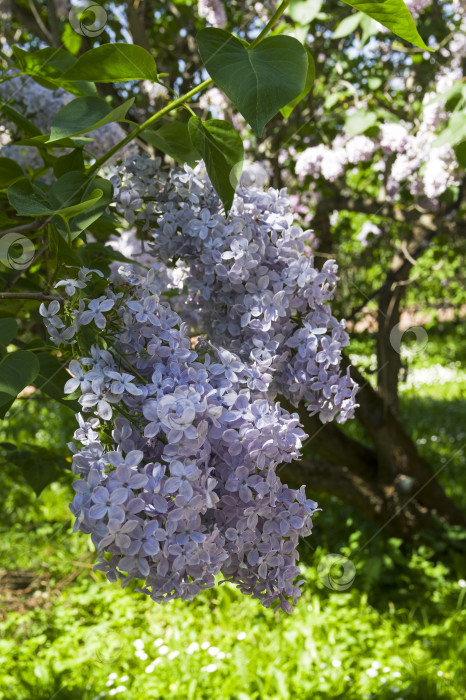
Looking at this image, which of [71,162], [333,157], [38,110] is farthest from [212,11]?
[71,162]

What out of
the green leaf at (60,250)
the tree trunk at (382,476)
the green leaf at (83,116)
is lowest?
the green leaf at (60,250)

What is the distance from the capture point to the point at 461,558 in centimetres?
268

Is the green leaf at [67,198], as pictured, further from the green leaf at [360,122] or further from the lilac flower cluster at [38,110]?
the green leaf at [360,122]

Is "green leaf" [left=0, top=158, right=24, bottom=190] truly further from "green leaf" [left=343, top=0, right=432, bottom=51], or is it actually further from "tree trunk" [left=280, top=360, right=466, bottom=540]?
"tree trunk" [left=280, top=360, right=466, bottom=540]

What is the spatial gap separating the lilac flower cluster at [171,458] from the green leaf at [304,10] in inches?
45.7

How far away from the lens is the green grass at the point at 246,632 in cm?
206

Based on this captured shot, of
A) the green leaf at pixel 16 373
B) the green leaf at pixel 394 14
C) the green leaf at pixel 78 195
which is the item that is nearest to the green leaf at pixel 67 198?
the green leaf at pixel 78 195

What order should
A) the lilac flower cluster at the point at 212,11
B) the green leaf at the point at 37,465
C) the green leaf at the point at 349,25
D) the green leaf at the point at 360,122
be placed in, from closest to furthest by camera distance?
the green leaf at the point at 37,465 < the green leaf at the point at 349,25 < the green leaf at the point at 360,122 < the lilac flower cluster at the point at 212,11

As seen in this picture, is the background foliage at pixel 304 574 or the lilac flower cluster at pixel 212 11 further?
the lilac flower cluster at pixel 212 11

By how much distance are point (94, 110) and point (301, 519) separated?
14.8 inches

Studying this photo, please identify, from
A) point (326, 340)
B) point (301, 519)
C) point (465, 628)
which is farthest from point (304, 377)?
point (465, 628)

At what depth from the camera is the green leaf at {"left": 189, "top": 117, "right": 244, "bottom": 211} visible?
570mm

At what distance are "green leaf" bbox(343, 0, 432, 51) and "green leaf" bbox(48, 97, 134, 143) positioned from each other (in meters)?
0.19

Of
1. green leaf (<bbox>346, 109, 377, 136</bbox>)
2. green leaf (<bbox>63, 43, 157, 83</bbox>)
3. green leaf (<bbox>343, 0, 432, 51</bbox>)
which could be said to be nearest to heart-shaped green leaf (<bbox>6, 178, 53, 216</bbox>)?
green leaf (<bbox>63, 43, 157, 83</bbox>)
